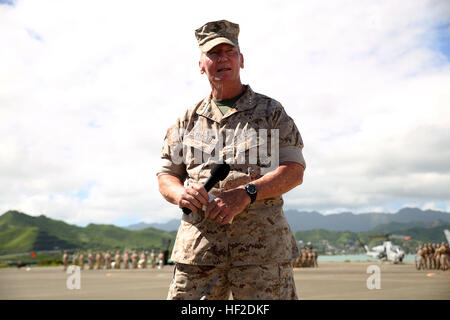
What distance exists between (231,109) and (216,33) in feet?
1.73

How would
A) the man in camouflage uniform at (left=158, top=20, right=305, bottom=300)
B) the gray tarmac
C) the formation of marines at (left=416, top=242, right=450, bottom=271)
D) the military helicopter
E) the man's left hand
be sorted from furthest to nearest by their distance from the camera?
the military helicopter, the formation of marines at (left=416, top=242, right=450, bottom=271), the gray tarmac, the man in camouflage uniform at (left=158, top=20, right=305, bottom=300), the man's left hand

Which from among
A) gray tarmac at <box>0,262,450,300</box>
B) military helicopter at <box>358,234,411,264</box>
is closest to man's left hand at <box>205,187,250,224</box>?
gray tarmac at <box>0,262,450,300</box>

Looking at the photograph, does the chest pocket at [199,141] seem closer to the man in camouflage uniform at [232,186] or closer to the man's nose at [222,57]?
the man in camouflage uniform at [232,186]

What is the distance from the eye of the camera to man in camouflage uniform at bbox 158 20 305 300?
2.82 m

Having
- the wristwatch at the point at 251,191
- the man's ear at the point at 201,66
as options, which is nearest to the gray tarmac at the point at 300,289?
the man's ear at the point at 201,66

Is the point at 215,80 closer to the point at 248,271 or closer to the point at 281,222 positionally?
the point at 281,222

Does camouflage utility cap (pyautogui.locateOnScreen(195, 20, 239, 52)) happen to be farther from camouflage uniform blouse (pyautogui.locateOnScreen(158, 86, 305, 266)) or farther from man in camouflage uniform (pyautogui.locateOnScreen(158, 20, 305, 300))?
camouflage uniform blouse (pyautogui.locateOnScreen(158, 86, 305, 266))

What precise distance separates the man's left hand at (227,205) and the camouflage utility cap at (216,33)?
1047 mm

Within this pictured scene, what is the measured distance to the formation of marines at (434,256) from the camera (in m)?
30.1

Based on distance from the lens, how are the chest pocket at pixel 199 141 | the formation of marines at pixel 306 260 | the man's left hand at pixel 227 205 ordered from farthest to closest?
the formation of marines at pixel 306 260 < the chest pocket at pixel 199 141 < the man's left hand at pixel 227 205

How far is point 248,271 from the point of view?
285 centimetres

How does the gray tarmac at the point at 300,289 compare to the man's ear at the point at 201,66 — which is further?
the gray tarmac at the point at 300,289
